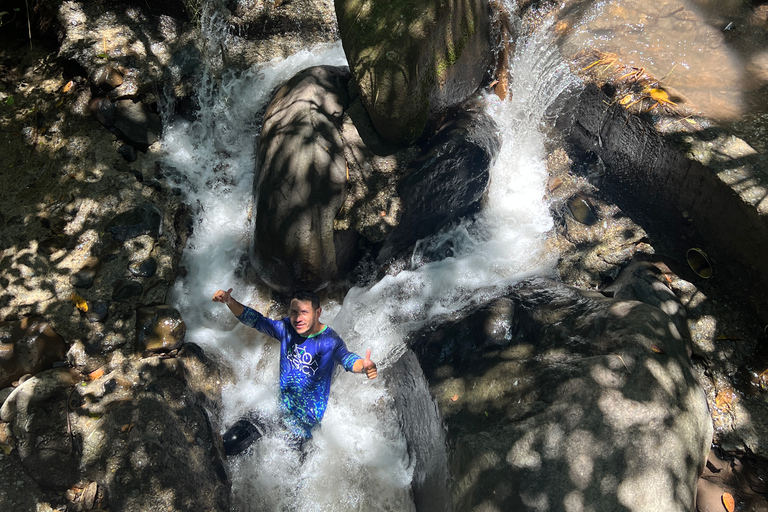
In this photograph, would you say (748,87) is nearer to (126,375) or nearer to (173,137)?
(173,137)

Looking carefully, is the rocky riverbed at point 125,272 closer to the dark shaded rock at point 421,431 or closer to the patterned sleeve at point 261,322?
the patterned sleeve at point 261,322

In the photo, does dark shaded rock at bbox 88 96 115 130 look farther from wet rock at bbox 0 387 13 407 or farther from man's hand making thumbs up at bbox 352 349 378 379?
man's hand making thumbs up at bbox 352 349 378 379

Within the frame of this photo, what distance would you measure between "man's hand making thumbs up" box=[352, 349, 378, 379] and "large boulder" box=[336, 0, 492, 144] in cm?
244

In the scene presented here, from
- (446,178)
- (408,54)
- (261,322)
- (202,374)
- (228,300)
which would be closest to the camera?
(228,300)

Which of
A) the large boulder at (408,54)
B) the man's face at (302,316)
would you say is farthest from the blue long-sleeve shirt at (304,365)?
the large boulder at (408,54)

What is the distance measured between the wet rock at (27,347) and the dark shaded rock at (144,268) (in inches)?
34.0

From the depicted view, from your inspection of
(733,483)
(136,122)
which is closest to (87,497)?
(136,122)

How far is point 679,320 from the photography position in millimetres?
3947

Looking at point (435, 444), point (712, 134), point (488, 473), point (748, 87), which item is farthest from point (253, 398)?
point (748, 87)

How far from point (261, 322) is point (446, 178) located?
8.37ft

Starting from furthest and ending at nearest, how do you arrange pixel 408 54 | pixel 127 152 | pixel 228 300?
pixel 127 152 → pixel 408 54 → pixel 228 300

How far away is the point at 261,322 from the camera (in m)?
4.21

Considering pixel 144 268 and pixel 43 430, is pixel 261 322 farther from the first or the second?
pixel 43 430

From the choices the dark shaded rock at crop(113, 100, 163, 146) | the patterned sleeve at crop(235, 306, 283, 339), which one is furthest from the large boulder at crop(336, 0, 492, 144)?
the dark shaded rock at crop(113, 100, 163, 146)
